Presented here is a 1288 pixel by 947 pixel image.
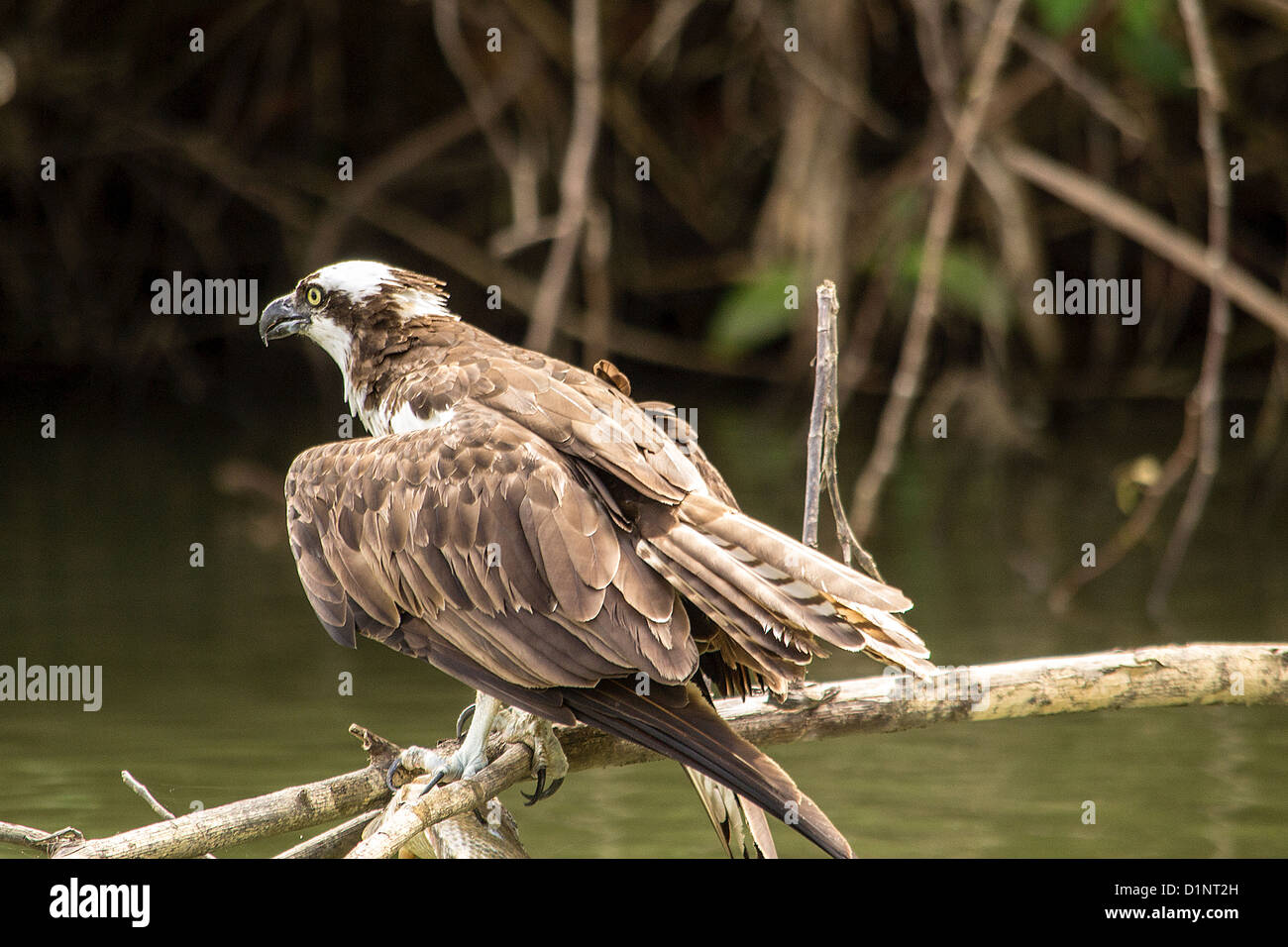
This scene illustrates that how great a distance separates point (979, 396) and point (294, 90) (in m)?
6.45

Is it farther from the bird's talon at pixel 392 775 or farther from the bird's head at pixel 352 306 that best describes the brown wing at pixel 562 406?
the bird's talon at pixel 392 775

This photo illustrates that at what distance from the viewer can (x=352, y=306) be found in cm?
521

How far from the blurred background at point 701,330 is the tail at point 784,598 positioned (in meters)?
1.86

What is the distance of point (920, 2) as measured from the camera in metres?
9.15

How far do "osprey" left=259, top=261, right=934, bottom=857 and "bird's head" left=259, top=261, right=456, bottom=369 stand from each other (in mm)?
210

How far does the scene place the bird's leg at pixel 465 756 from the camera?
421 cm

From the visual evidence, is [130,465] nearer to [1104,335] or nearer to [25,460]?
[25,460]

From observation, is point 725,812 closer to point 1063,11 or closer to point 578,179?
point 578,179

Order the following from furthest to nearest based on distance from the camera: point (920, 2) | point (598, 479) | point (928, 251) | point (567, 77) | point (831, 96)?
point (567, 77) < point (831, 96) < point (920, 2) < point (928, 251) < point (598, 479)

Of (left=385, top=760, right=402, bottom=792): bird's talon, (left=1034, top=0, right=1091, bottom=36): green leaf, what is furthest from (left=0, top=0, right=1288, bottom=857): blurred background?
(left=385, top=760, right=402, bottom=792): bird's talon

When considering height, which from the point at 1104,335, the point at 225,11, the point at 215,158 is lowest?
the point at 1104,335

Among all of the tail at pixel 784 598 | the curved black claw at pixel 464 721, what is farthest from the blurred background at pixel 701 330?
the tail at pixel 784 598

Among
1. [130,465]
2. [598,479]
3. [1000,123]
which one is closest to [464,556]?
[598,479]

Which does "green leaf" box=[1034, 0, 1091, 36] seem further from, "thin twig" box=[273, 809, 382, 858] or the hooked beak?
"thin twig" box=[273, 809, 382, 858]
